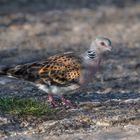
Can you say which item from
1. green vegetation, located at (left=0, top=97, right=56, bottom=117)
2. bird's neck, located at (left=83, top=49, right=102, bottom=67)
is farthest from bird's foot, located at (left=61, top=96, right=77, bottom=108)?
bird's neck, located at (left=83, top=49, right=102, bottom=67)

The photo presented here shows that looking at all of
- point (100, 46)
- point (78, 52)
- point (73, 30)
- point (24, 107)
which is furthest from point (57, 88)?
point (73, 30)

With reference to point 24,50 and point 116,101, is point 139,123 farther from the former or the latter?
point 24,50

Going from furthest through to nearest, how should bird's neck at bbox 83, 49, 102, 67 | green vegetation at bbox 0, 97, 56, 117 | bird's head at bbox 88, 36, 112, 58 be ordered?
bird's head at bbox 88, 36, 112, 58 → bird's neck at bbox 83, 49, 102, 67 → green vegetation at bbox 0, 97, 56, 117

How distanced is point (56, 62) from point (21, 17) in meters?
8.01

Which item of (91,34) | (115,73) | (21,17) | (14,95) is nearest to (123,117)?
(14,95)

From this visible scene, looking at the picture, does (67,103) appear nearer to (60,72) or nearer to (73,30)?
(60,72)

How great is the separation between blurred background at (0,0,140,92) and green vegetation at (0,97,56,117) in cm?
234

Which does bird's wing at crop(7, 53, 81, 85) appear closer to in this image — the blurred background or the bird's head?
the bird's head

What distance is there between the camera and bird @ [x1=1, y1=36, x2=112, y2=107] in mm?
8516

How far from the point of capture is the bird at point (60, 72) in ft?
27.9

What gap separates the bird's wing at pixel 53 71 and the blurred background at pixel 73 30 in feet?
6.69

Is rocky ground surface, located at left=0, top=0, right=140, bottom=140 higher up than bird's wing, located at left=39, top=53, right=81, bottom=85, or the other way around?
bird's wing, located at left=39, top=53, right=81, bottom=85

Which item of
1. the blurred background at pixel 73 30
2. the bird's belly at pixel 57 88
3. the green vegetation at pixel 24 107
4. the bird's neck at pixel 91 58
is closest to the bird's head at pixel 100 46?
the bird's neck at pixel 91 58

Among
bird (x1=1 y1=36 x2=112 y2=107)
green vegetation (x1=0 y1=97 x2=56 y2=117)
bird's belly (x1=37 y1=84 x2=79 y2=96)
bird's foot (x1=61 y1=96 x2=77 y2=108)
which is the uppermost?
bird (x1=1 y1=36 x2=112 y2=107)
